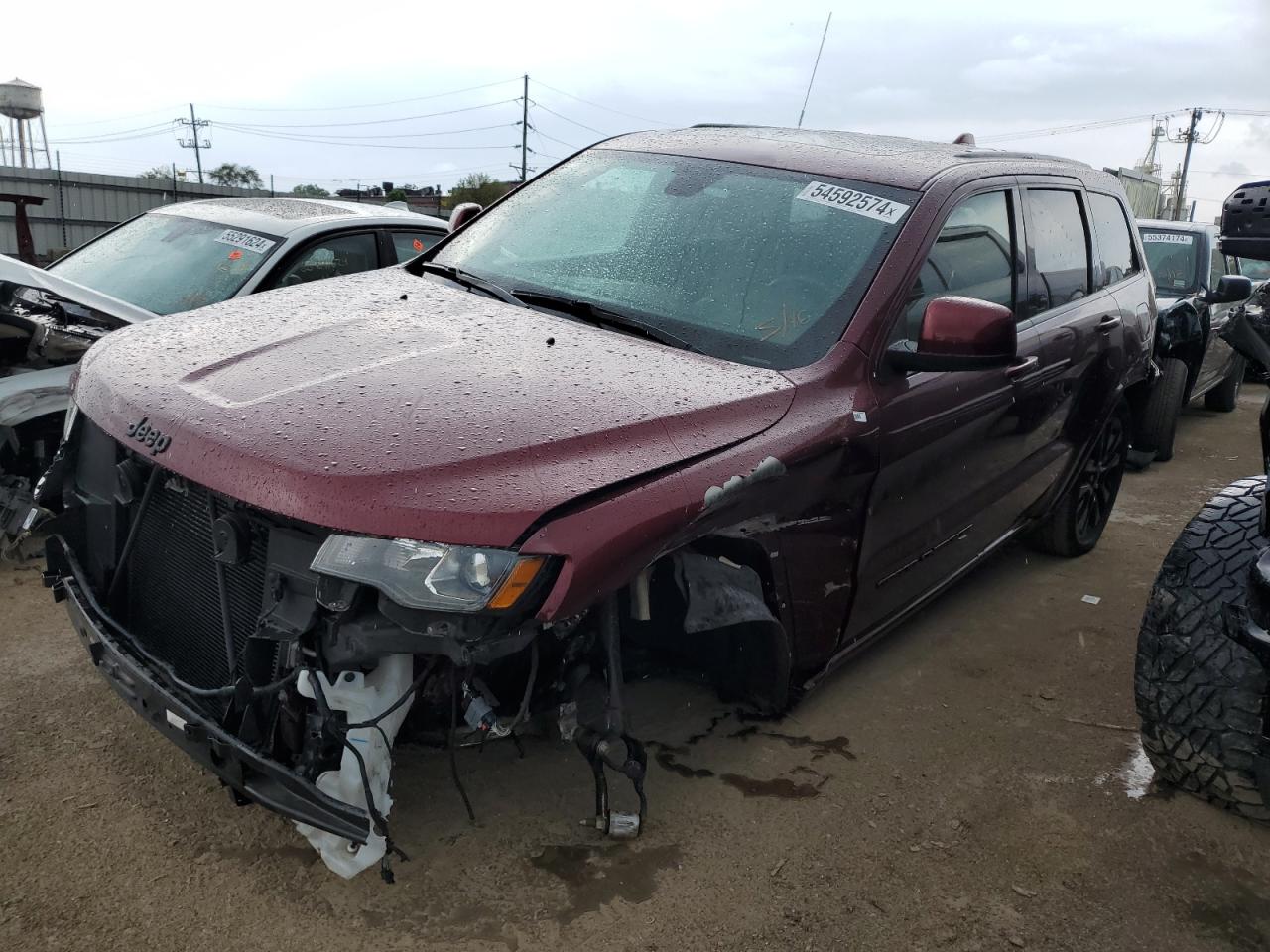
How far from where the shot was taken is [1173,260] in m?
8.16

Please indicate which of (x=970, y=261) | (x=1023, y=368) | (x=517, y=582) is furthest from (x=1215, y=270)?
(x=517, y=582)

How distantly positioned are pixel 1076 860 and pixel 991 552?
155 centimetres

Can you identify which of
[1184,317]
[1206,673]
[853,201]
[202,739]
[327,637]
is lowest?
[1206,673]

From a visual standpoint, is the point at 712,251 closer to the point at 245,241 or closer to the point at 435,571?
the point at 435,571

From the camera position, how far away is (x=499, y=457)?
6.62 feet

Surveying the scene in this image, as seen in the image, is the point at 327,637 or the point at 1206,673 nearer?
the point at 327,637

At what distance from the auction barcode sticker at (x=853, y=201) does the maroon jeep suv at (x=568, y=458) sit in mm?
10

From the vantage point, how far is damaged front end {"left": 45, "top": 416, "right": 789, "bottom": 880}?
76.7 inches

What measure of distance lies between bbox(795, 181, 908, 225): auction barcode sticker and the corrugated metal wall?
19.6 meters

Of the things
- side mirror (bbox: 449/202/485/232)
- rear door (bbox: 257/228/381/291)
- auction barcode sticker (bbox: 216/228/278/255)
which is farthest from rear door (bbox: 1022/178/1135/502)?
auction barcode sticker (bbox: 216/228/278/255)

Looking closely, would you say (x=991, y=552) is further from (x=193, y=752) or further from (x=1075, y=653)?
(x=193, y=752)

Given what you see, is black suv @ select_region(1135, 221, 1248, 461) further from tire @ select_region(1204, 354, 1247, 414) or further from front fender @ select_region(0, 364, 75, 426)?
front fender @ select_region(0, 364, 75, 426)

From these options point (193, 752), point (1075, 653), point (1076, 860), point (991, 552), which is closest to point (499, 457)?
point (193, 752)

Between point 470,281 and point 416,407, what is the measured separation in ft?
3.78
